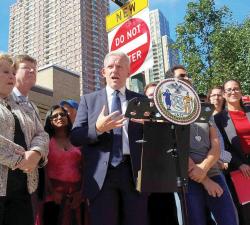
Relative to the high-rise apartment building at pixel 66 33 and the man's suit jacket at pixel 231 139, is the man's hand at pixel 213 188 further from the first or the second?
the high-rise apartment building at pixel 66 33

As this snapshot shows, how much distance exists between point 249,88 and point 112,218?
10.9m

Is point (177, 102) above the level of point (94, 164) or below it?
above

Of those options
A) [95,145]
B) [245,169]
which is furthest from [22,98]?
[245,169]

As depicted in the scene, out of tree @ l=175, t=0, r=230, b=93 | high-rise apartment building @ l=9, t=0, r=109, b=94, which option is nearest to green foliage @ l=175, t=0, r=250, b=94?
tree @ l=175, t=0, r=230, b=93

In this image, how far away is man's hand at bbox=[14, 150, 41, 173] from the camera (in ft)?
9.19

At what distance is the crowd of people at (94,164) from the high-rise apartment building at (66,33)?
75.3 meters

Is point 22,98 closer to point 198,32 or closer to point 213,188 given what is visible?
point 213,188

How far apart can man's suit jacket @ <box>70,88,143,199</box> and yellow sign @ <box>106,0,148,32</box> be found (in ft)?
5.73

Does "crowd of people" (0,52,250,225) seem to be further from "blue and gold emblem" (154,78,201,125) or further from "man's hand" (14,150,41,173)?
"blue and gold emblem" (154,78,201,125)

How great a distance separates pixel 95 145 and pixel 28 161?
1.96 ft

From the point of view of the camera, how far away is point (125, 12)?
488 centimetres

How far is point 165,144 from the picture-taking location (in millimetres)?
2793

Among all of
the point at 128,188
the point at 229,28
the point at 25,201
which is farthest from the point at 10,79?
the point at 229,28

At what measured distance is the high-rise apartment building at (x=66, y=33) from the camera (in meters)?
85.6
